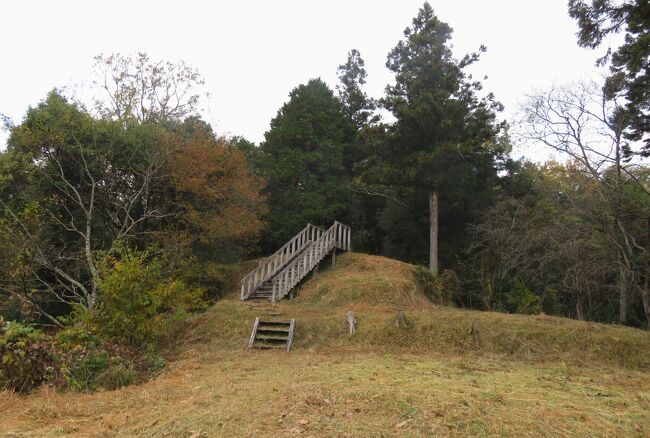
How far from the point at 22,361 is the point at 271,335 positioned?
5.64 meters

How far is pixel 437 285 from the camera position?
16.7m

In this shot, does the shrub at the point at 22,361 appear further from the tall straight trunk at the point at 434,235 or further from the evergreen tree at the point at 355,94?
the evergreen tree at the point at 355,94

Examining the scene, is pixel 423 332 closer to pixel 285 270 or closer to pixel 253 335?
pixel 253 335

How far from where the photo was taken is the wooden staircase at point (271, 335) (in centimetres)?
1085

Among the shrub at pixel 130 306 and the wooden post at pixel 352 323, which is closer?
the shrub at pixel 130 306

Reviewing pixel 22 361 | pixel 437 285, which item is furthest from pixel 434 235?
pixel 22 361

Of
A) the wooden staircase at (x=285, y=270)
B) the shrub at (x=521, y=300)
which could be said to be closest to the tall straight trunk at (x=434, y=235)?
the shrub at (x=521, y=300)

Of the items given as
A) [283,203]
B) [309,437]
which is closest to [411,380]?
[309,437]

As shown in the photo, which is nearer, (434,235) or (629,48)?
(629,48)

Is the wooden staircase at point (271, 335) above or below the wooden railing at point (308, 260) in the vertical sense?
below

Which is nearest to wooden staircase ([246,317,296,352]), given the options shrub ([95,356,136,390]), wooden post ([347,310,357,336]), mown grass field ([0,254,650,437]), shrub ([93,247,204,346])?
mown grass field ([0,254,650,437])

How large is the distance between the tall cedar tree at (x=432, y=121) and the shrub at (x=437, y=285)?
1805 millimetres

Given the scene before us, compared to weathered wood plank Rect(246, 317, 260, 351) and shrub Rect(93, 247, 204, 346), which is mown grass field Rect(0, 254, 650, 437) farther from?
shrub Rect(93, 247, 204, 346)

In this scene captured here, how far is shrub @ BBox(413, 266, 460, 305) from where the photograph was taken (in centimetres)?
1617
